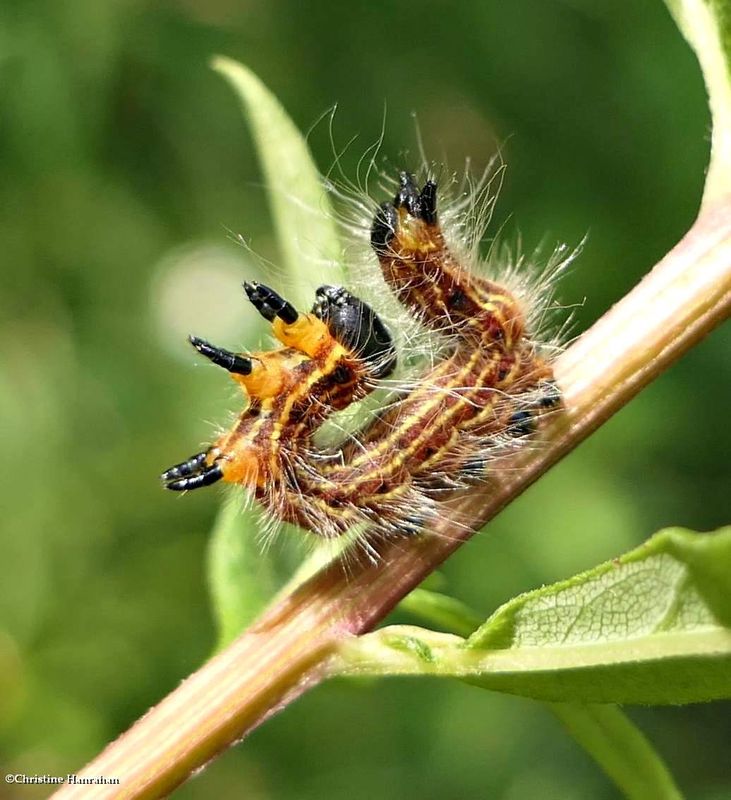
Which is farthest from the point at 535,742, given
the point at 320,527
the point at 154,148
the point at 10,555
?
the point at 154,148

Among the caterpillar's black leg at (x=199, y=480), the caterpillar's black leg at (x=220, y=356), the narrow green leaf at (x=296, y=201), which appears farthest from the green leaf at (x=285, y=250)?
the caterpillar's black leg at (x=220, y=356)

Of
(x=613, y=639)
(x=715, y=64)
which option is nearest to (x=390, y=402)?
(x=613, y=639)

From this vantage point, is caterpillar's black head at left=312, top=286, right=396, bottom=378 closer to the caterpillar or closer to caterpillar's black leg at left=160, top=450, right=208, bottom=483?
the caterpillar

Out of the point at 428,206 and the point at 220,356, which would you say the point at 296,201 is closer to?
the point at 428,206

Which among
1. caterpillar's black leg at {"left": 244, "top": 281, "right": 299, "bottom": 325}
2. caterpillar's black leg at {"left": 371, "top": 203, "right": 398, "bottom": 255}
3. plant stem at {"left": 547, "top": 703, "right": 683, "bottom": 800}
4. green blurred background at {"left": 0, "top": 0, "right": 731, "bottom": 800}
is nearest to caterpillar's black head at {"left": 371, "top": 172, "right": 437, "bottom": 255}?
caterpillar's black leg at {"left": 371, "top": 203, "right": 398, "bottom": 255}

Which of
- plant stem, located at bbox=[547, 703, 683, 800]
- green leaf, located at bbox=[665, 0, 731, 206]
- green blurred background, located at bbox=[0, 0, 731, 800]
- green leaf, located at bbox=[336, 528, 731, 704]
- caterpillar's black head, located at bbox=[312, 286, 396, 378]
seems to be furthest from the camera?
green blurred background, located at bbox=[0, 0, 731, 800]

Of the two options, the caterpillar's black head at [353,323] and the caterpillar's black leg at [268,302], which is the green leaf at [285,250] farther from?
the caterpillar's black leg at [268,302]

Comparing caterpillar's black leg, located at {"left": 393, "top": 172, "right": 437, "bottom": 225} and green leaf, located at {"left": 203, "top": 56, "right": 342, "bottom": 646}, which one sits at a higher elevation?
caterpillar's black leg, located at {"left": 393, "top": 172, "right": 437, "bottom": 225}

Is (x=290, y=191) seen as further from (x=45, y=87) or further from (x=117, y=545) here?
(x=45, y=87)
